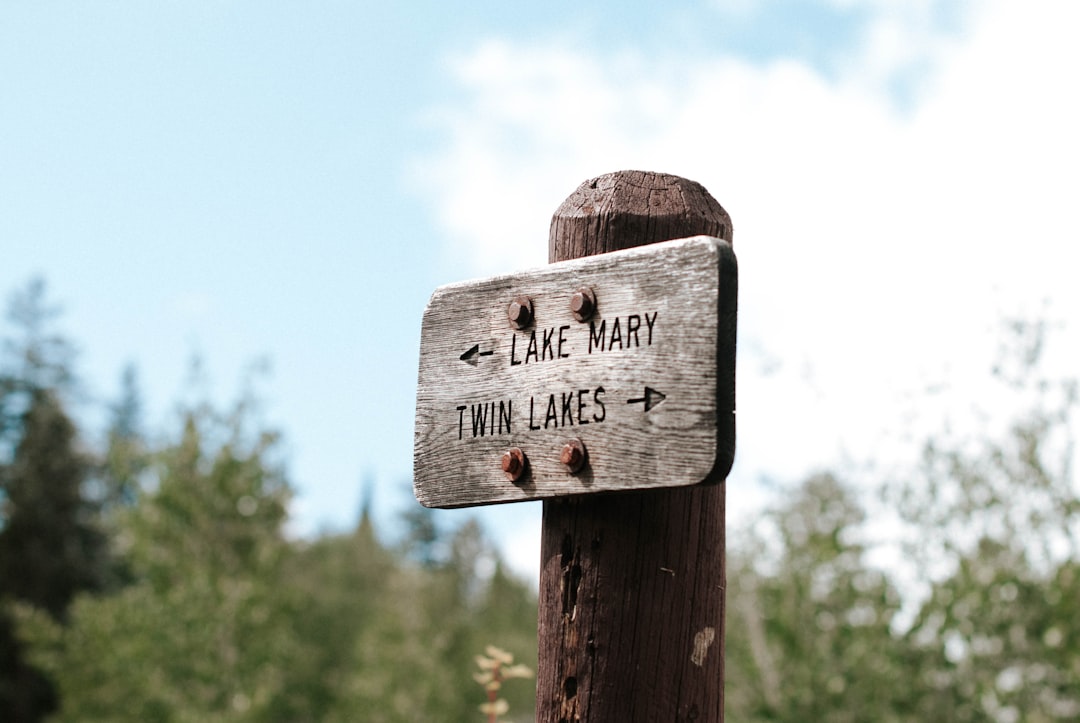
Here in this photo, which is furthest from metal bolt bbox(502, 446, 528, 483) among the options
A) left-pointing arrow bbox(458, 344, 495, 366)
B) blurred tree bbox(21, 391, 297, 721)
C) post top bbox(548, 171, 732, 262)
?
blurred tree bbox(21, 391, 297, 721)

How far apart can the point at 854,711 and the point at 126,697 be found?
437 inches

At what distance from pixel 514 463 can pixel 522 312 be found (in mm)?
361

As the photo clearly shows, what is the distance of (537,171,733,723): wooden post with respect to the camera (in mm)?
2412

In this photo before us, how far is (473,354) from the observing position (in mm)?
2721

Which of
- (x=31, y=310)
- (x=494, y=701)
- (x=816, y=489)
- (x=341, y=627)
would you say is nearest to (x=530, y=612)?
(x=341, y=627)

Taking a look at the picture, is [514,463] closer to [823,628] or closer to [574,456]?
[574,456]

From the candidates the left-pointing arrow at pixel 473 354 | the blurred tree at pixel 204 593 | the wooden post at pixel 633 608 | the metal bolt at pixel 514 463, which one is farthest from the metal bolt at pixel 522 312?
the blurred tree at pixel 204 593

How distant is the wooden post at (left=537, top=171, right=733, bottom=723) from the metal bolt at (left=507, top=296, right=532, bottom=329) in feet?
1.42

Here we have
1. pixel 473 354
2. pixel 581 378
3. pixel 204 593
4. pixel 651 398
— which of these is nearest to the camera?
pixel 651 398

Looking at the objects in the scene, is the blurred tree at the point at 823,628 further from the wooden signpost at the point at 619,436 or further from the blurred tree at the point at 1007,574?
the wooden signpost at the point at 619,436

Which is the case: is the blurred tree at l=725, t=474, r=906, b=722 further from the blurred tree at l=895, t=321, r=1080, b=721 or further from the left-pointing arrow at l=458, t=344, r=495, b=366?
the left-pointing arrow at l=458, t=344, r=495, b=366

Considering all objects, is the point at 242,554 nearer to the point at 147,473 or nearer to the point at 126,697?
the point at 147,473

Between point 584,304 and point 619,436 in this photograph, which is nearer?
point 619,436

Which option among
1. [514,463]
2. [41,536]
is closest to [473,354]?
[514,463]
